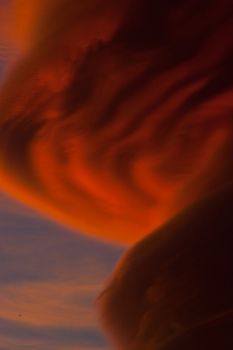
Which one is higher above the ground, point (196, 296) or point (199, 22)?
point (199, 22)

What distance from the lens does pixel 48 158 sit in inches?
32.7

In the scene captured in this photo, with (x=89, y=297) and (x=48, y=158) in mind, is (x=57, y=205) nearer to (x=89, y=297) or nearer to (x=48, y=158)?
(x=48, y=158)

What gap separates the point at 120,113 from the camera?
778mm

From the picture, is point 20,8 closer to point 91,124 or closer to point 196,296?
point 91,124

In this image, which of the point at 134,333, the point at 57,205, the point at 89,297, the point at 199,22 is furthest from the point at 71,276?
the point at 199,22

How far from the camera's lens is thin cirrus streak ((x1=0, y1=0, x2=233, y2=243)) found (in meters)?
0.68

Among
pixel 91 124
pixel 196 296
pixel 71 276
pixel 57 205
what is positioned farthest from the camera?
pixel 71 276

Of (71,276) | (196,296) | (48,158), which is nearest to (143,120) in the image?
(48,158)

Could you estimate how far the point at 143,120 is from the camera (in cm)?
79

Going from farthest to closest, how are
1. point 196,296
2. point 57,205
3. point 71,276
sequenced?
point 71,276, point 57,205, point 196,296

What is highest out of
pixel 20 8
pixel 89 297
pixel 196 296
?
pixel 20 8

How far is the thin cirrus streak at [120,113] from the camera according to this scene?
68 centimetres

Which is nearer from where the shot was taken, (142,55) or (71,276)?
(142,55)

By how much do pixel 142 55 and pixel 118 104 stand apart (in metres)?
0.08
